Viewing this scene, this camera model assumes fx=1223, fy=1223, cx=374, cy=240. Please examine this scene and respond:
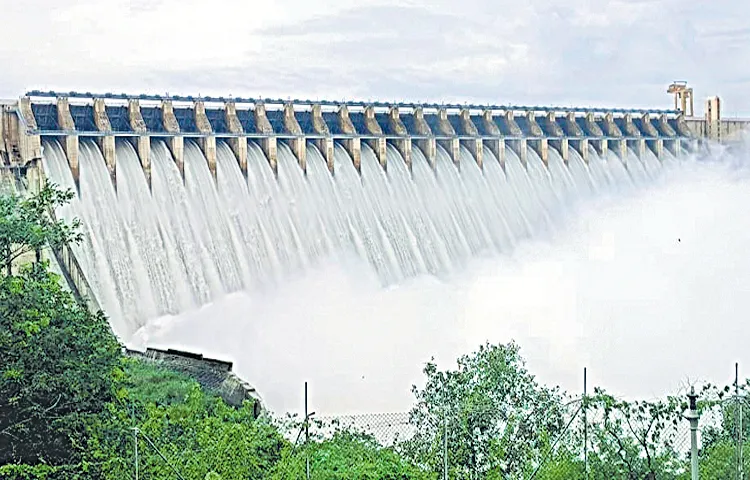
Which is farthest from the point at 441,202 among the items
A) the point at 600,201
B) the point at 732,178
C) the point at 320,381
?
the point at 732,178

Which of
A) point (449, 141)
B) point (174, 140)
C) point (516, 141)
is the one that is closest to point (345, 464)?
point (174, 140)

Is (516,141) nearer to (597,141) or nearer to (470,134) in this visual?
(470,134)

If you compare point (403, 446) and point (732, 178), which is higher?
point (732, 178)

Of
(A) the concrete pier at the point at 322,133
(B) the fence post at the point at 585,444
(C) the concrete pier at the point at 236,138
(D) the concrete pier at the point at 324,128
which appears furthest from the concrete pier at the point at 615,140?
(B) the fence post at the point at 585,444

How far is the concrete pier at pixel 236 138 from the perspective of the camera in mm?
30250

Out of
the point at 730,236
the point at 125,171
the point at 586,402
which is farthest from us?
the point at 730,236

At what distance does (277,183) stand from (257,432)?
700 inches

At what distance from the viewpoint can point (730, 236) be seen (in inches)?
1535

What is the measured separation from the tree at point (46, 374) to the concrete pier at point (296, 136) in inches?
713

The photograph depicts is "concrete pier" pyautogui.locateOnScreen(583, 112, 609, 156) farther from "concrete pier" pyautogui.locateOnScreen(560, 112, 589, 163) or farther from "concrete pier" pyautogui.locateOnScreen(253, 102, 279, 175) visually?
"concrete pier" pyautogui.locateOnScreen(253, 102, 279, 175)

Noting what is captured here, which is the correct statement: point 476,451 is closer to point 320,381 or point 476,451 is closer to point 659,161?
point 320,381

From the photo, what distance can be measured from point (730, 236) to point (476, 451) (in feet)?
88.8

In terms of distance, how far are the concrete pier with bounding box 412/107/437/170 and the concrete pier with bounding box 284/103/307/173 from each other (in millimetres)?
4486

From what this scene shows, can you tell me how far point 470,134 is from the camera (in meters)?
36.6
